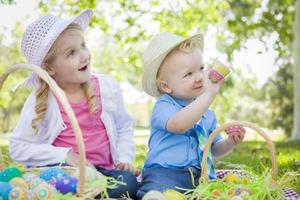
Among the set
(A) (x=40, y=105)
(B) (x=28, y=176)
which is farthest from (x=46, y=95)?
(B) (x=28, y=176)

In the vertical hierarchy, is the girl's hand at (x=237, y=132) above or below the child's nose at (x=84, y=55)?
below

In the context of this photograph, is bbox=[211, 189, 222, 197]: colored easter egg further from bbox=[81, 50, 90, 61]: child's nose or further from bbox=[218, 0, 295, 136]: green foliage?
bbox=[218, 0, 295, 136]: green foliage

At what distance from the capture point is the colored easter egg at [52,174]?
2.44 metres

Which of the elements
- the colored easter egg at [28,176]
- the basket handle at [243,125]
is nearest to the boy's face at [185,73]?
the basket handle at [243,125]

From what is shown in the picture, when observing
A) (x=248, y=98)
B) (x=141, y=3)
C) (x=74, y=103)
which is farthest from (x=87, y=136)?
(x=248, y=98)

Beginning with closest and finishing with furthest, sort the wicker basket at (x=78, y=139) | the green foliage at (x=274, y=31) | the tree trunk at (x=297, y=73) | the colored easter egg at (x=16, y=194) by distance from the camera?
the wicker basket at (x=78, y=139) < the colored easter egg at (x=16, y=194) < the tree trunk at (x=297, y=73) < the green foliage at (x=274, y=31)

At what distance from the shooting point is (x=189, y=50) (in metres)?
2.85

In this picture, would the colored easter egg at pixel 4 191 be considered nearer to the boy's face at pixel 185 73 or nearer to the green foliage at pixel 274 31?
the boy's face at pixel 185 73

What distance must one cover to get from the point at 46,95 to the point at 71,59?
252 mm

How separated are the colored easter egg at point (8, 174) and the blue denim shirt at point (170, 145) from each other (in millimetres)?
731

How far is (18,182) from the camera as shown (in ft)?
7.61

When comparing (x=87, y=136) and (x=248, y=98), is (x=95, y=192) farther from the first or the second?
(x=248, y=98)


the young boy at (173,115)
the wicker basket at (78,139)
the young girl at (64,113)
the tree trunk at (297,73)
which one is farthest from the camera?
the tree trunk at (297,73)

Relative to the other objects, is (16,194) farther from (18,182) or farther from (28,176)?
(28,176)
